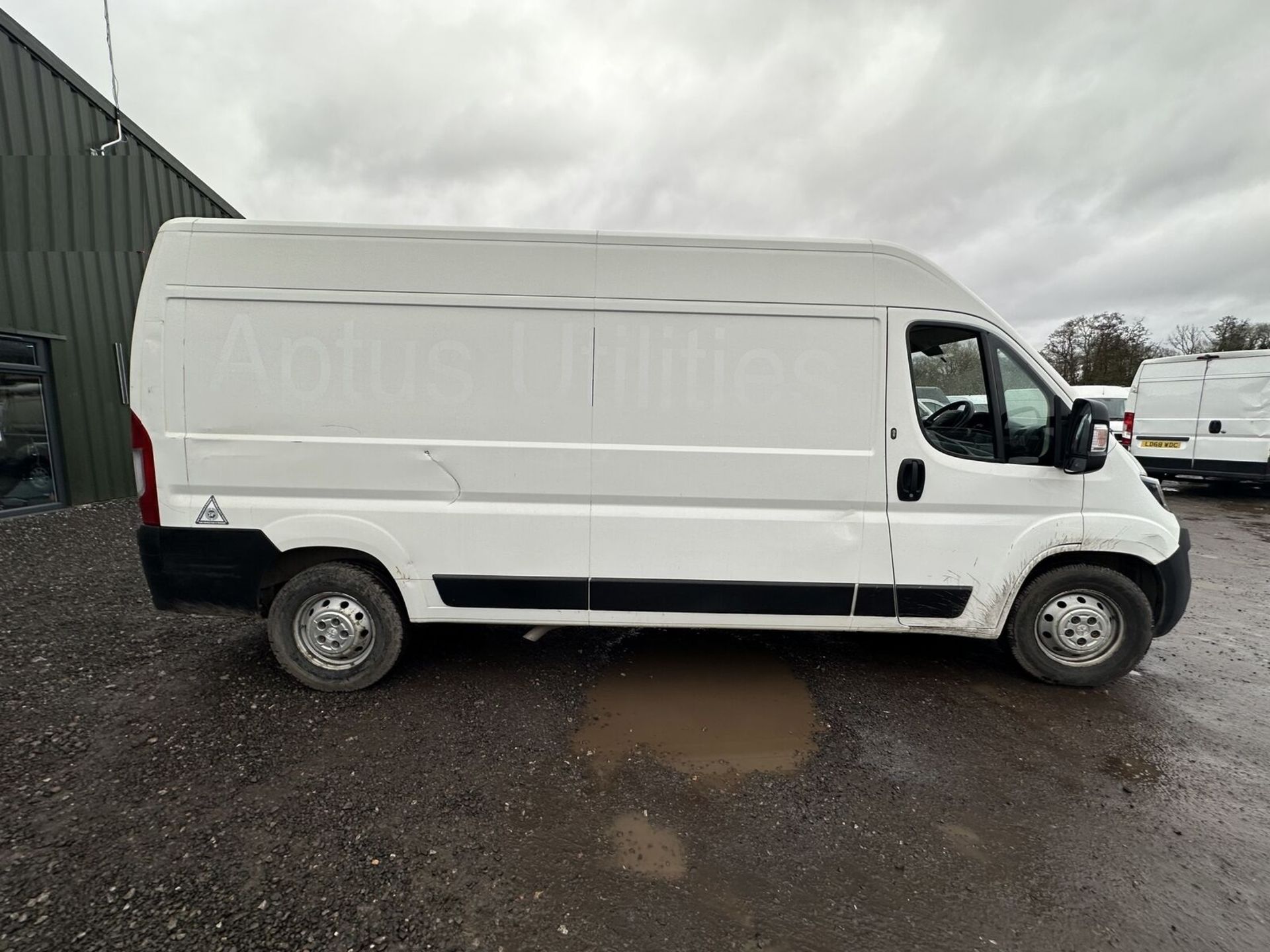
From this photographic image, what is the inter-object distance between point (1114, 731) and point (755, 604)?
192 centimetres

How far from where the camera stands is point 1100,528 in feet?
10.0

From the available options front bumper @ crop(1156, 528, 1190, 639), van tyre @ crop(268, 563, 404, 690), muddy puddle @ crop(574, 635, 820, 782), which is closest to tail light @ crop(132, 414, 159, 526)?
van tyre @ crop(268, 563, 404, 690)

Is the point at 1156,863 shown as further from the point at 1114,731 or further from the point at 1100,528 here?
the point at 1100,528

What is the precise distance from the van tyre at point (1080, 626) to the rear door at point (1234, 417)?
9.19 metres

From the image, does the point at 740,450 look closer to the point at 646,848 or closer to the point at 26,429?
the point at 646,848

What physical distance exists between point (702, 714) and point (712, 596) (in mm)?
628

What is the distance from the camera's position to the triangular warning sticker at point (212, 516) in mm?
3027

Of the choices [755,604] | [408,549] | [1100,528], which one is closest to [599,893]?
[755,604]

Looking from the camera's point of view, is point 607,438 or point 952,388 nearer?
point 607,438

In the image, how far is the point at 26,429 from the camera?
25.1ft

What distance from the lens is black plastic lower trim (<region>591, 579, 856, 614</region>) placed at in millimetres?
3082

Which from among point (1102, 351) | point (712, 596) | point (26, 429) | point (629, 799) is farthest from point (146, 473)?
point (1102, 351)

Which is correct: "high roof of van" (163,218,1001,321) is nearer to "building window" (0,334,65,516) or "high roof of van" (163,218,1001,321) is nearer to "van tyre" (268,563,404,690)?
"van tyre" (268,563,404,690)

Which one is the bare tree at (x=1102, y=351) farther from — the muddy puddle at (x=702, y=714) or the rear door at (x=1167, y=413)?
the muddy puddle at (x=702, y=714)
